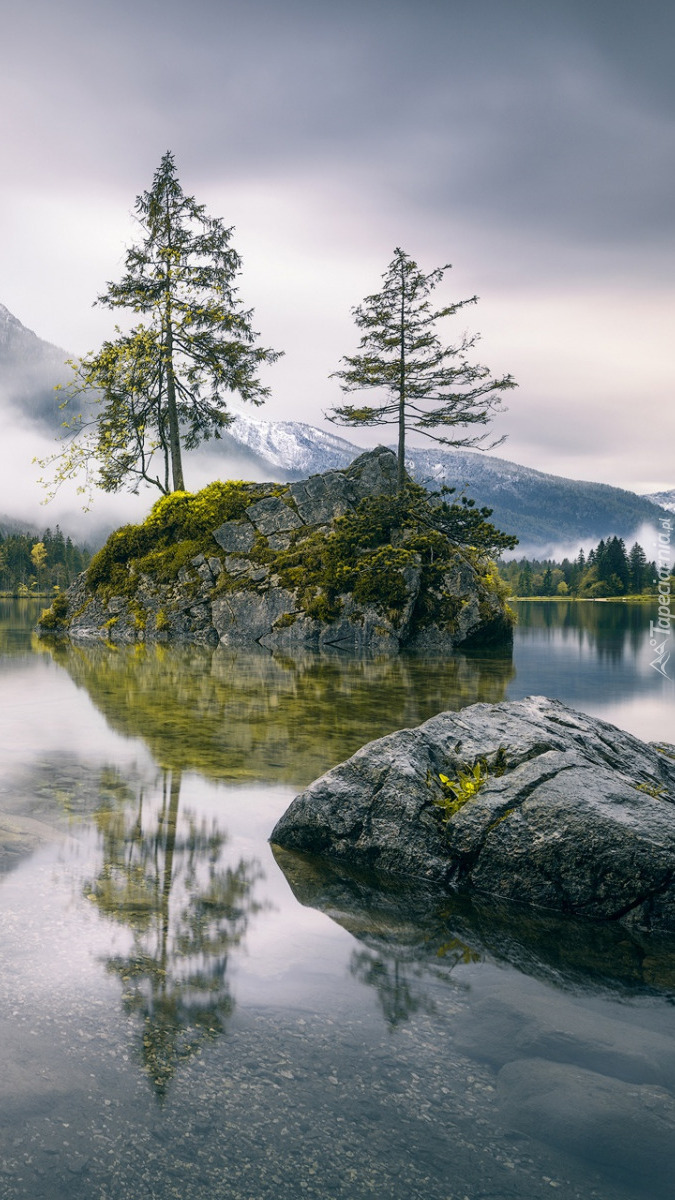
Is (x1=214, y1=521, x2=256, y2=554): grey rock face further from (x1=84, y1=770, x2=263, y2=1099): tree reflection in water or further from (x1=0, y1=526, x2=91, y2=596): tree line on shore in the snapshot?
(x1=0, y1=526, x2=91, y2=596): tree line on shore

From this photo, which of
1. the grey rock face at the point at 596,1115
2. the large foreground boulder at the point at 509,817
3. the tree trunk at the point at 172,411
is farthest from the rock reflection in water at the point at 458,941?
the tree trunk at the point at 172,411

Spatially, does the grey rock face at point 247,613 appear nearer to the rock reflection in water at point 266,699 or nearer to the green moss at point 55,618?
the rock reflection in water at point 266,699

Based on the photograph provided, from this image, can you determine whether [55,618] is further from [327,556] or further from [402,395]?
[402,395]

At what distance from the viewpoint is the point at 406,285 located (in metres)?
29.4

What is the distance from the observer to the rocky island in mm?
25469

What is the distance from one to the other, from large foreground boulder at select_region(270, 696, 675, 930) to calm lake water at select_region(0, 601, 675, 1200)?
10.8 inches

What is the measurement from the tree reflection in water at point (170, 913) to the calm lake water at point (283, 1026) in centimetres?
2

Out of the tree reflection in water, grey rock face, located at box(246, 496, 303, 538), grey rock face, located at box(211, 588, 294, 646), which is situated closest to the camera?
Result: the tree reflection in water

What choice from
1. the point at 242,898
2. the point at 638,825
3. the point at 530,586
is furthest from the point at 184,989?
the point at 530,586

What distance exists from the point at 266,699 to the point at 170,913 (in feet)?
29.6

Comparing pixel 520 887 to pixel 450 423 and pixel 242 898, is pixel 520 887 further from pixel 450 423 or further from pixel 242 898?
pixel 450 423

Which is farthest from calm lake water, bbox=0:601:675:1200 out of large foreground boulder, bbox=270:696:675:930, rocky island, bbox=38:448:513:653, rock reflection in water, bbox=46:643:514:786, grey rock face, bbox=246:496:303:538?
grey rock face, bbox=246:496:303:538

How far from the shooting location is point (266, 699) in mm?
14258

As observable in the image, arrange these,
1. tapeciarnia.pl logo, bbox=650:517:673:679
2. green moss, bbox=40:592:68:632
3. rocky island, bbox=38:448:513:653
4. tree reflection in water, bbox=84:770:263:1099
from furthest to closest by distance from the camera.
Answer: green moss, bbox=40:592:68:632, rocky island, bbox=38:448:513:653, tapeciarnia.pl logo, bbox=650:517:673:679, tree reflection in water, bbox=84:770:263:1099
